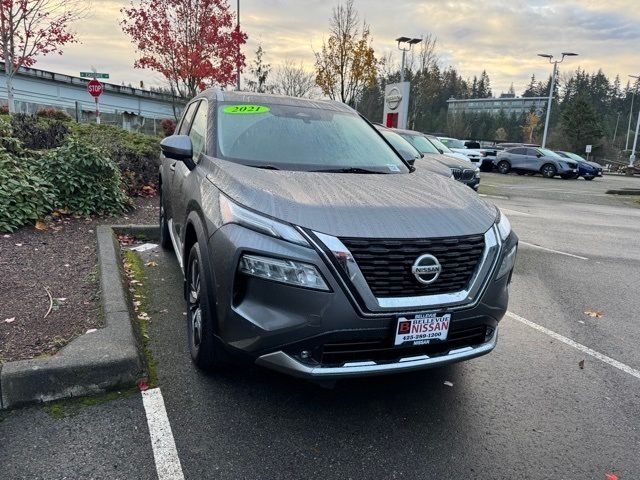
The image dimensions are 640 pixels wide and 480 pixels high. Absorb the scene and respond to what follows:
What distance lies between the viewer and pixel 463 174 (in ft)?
37.4

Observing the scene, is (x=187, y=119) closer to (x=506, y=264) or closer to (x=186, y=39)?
(x=506, y=264)

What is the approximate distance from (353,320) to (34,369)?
5.95ft

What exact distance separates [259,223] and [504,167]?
28.3 meters

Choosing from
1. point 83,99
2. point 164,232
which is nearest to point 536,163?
point 164,232

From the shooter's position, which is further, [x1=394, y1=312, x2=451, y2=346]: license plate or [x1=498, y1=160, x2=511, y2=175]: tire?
[x1=498, y1=160, x2=511, y2=175]: tire

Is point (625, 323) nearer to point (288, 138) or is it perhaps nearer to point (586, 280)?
point (586, 280)

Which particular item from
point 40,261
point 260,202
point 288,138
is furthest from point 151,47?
point 260,202

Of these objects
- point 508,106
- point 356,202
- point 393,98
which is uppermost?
point 508,106

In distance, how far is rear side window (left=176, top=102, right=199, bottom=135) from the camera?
15.7ft

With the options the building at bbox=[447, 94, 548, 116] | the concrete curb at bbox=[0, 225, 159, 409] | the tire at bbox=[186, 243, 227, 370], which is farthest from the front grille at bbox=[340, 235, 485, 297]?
the building at bbox=[447, 94, 548, 116]

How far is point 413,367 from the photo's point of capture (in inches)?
103

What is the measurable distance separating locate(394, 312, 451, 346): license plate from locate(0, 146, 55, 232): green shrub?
4.98m

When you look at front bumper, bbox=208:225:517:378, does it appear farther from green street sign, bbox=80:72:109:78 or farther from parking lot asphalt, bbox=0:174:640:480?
green street sign, bbox=80:72:109:78

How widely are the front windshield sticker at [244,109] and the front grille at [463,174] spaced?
8.00m
